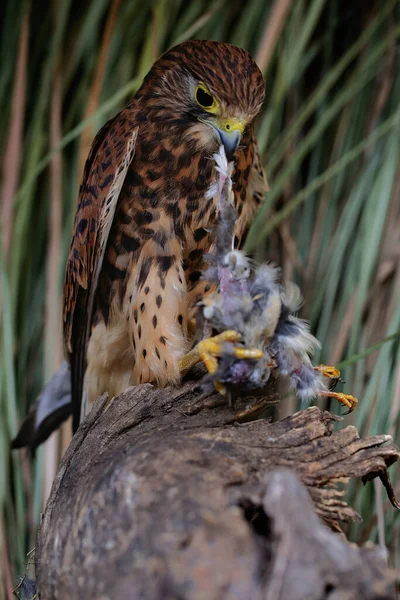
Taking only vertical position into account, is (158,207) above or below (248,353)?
above

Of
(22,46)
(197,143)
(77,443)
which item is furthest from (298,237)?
(77,443)

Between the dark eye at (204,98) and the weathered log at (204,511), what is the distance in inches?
32.8

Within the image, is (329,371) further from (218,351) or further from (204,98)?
(204,98)

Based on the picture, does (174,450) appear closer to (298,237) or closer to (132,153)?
(132,153)

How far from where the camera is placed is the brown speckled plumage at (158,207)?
5.69 feet

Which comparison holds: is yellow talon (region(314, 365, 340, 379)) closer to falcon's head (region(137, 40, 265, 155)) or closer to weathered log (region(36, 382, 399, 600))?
weathered log (region(36, 382, 399, 600))

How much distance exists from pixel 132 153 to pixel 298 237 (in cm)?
95

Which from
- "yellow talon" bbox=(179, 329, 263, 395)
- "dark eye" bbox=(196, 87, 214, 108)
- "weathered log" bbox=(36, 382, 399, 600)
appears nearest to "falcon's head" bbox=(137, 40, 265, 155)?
"dark eye" bbox=(196, 87, 214, 108)

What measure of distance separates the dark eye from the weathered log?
0.83 m

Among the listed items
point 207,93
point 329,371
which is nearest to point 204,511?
point 329,371

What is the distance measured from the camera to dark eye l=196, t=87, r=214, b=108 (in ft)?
5.67

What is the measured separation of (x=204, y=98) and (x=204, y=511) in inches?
46.2

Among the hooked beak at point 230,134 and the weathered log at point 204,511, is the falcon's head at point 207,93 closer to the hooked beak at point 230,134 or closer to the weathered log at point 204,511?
the hooked beak at point 230,134

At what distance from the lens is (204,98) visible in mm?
1746
